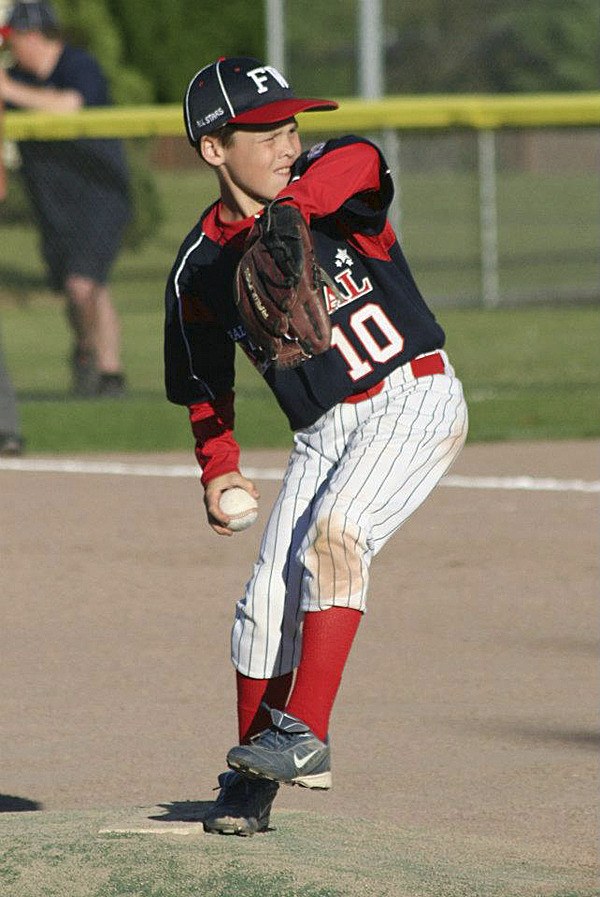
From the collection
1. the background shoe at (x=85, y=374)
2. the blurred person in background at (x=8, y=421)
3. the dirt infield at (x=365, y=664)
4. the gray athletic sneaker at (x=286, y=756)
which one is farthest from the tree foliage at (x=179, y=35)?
the gray athletic sneaker at (x=286, y=756)

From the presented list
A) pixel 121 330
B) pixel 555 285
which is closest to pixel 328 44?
pixel 555 285

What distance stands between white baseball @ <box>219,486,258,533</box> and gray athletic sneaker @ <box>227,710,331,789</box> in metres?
0.45

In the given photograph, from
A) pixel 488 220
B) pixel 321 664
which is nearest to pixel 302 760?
pixel 321 664

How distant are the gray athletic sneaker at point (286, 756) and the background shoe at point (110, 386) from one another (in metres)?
7.49

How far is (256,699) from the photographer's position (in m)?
3.81

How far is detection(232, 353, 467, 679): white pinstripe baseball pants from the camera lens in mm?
3580

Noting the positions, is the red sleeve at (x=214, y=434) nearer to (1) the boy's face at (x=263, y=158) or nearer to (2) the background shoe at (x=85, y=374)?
(1) the boy's face at (x=263, y=158)

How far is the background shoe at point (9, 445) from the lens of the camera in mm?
8953

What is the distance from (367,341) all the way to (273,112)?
1.73ft

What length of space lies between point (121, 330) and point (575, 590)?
246 inches

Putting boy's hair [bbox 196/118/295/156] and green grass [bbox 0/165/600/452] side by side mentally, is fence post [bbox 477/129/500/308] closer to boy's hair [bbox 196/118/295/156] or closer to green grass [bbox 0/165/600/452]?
green grass [bbox 0/165/600/452]

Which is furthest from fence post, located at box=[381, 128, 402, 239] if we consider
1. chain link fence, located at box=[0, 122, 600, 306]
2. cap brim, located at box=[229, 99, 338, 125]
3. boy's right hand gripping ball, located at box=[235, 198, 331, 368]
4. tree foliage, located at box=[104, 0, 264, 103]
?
tree foliage, located at box=[104, 0, 264, 103]

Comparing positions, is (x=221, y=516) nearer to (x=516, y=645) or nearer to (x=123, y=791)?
(x=123, y=791)

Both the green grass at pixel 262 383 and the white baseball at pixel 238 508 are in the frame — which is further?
the green grass at pixel 262 383
